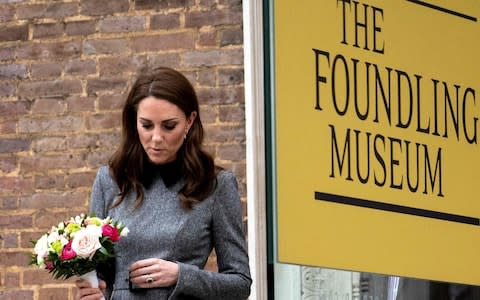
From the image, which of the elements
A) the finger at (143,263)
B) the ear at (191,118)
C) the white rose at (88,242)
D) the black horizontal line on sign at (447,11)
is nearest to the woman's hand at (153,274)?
the finger at (143,263)

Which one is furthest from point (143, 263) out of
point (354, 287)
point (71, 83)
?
point (71, 83)

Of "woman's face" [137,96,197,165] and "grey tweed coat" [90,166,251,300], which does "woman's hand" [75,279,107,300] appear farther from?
"woman's face" [137,96,197,165]

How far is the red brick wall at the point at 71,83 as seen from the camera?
5.38m

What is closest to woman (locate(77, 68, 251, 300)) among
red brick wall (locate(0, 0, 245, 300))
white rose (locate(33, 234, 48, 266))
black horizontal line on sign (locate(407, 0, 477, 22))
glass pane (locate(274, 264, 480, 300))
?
white rose (locate(33, 234, 48, 266))

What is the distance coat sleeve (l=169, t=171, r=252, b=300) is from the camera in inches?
122

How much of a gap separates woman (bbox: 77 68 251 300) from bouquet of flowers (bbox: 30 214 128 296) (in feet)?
0.14

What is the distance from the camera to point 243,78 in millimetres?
5305

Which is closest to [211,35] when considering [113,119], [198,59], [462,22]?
[198,59]

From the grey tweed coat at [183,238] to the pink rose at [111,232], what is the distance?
0.07 metres

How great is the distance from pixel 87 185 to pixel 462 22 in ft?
8.13

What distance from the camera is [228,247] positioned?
124 inches

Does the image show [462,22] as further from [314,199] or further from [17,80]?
[17,80]

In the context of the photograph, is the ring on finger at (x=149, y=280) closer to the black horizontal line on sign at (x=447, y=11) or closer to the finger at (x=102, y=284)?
the finger at (x=102, y=284)

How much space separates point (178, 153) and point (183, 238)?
21cm
